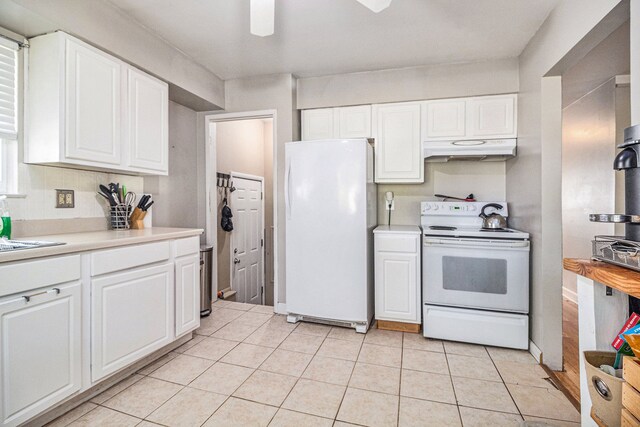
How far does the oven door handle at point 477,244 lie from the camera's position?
2.35m

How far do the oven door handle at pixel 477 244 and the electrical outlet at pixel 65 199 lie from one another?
2.69 meters

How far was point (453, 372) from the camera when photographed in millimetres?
2098

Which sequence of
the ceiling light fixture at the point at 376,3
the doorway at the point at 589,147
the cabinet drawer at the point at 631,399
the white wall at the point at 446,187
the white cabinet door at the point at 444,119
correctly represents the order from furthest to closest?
the white wall at the point at 446,187, the white cabinet door at the point at 444,119, the doorway at the point at 589,147, the ceiling light fixture at the point at 376,3, the cabinet drawer at the point at 631,399

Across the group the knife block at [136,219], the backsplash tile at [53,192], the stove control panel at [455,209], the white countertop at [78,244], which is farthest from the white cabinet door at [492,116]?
the backsplash tile at [53,192]

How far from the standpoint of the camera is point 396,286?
2740mm

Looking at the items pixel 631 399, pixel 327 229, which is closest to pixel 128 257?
pixel 327 229

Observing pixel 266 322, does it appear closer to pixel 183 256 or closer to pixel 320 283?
pixel 320 283

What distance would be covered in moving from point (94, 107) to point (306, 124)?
1.87 metres

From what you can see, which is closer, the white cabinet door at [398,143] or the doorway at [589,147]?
the doorway at [589,147]

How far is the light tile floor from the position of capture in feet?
5.39

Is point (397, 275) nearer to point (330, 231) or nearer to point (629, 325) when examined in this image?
point (330, 231)

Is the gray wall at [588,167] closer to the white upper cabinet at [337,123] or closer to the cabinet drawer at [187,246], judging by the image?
the white upper cabinet at [337,123]

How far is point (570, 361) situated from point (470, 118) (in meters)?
2.10

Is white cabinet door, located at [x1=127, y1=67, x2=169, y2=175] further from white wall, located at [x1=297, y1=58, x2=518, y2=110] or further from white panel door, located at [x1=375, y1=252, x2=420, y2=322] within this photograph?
white panel door, located at [x1=375, y1=252, x2=420, y2=322]
